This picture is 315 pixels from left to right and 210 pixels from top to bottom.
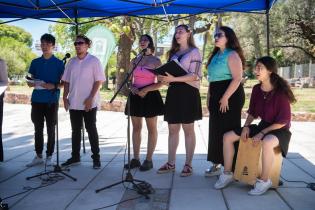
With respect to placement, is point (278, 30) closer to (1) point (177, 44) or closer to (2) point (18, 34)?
(1) point (177, 44)

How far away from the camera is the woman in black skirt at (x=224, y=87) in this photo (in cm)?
459

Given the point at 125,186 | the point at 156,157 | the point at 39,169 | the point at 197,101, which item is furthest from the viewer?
the point at 156,157

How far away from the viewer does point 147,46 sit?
5.06 m

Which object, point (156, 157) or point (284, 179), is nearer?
point (284, 179)

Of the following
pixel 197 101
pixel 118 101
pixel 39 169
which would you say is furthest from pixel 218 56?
pixel 118 101

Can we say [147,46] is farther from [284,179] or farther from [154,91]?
[284,179]

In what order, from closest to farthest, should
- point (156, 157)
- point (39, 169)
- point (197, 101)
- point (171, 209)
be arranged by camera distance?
point (171, 209) → point (197, 101) → point (39, 169) → point (156, 157)

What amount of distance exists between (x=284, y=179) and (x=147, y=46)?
2349 millimetres

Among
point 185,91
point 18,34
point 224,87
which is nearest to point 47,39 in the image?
point 185,91

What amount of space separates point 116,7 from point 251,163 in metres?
3.45

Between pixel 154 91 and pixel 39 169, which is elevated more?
pixel 154 91

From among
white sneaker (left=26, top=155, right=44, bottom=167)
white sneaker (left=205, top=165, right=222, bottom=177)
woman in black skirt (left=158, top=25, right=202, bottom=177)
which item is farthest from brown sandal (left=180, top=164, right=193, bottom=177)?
white sneaker (left=26, top=155, right=44, bottom=167)

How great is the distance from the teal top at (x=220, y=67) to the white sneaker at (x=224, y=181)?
1118 mm

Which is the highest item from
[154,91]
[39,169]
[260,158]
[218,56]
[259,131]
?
[218,56]
